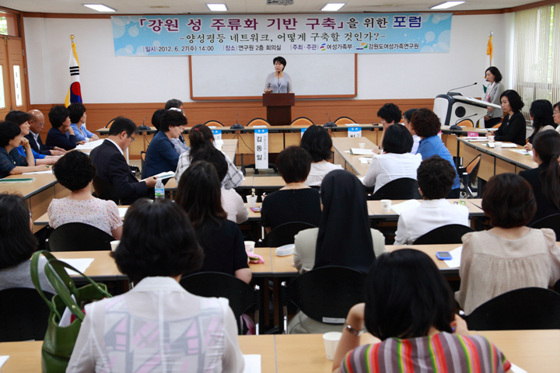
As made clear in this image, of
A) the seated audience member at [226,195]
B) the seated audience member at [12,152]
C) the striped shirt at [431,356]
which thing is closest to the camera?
the striped shirt at [431,356]

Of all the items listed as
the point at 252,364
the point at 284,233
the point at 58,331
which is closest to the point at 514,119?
the point at 284,233

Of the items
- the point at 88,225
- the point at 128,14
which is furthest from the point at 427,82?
the point at 88,225

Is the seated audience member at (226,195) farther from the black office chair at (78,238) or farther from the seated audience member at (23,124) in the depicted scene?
the seated audience member at (23,124)

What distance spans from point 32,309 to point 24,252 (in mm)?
238

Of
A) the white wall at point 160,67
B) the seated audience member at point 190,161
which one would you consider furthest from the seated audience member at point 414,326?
the white wall at point 160,67

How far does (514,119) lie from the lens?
23.8 ft

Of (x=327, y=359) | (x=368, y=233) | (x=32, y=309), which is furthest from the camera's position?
(x=368, y=233)

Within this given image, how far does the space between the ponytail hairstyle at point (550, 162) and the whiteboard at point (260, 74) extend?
7.49 metres

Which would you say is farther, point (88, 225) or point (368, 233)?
point (88, 225)

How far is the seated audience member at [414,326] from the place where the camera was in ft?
4.24

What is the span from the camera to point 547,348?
197 centimetres

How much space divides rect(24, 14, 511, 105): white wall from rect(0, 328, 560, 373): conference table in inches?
375

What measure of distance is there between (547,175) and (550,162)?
0.60 ft

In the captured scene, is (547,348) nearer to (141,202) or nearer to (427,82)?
(141,202)
